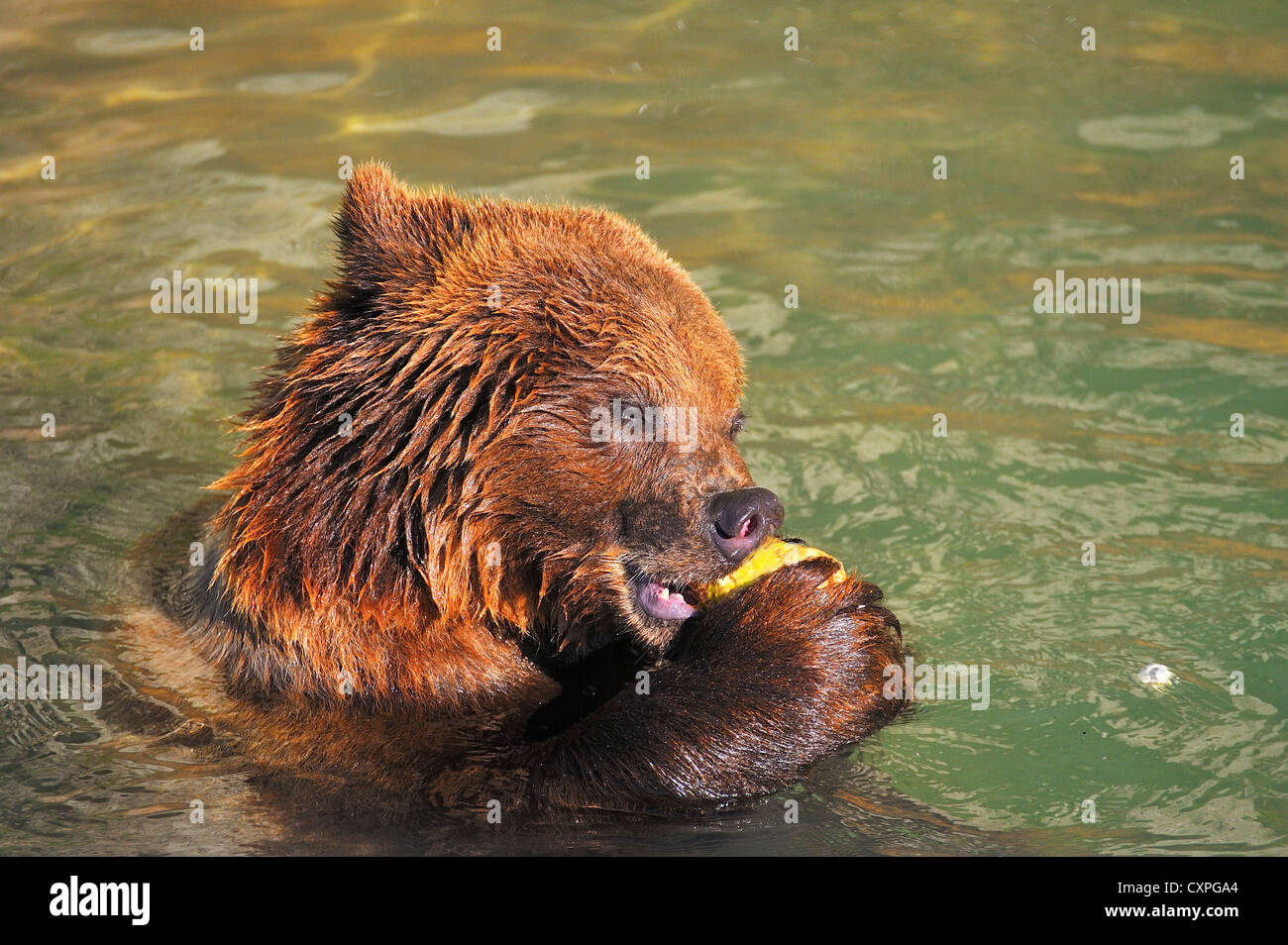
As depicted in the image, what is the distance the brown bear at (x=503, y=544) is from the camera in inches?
224

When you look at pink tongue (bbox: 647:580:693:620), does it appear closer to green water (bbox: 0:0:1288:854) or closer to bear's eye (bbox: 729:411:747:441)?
bear's eye (bbox: 729:411:747:441)

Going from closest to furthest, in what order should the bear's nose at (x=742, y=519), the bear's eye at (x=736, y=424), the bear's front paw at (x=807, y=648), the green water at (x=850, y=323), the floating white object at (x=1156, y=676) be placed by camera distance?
the bear's nose at (x=742, y=519) < the bear's front paw at (x=807, y=648) < the green water at (x=850, y=323) < the bear's eye at (x=736, y=424) < the floating white object at (x=1156, y=676)

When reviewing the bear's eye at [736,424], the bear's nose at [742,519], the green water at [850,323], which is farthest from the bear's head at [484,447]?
the green water at [850,323]

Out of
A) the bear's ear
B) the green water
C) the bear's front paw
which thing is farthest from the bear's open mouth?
the bear's ear

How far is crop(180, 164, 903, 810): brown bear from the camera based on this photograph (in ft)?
18.7

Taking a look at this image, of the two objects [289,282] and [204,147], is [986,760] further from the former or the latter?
[204,147]

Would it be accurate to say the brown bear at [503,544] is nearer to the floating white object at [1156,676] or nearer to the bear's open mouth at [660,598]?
the bear's open mouth at [660,598]

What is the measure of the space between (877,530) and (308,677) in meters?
3.42

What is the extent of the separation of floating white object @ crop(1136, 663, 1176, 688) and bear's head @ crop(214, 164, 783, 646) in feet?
6.71

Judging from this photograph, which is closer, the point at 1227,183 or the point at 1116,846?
the point at 1116,846

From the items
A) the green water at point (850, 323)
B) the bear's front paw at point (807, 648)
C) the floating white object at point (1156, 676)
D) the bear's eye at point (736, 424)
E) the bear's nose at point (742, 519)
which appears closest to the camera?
the bear's nose at point (742, 519)

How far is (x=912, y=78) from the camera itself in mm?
13320

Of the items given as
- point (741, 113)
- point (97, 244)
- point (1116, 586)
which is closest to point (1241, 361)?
point (1116, 586)

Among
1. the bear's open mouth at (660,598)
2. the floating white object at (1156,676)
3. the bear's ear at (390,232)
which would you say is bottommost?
the floating white object at (1156,676)
